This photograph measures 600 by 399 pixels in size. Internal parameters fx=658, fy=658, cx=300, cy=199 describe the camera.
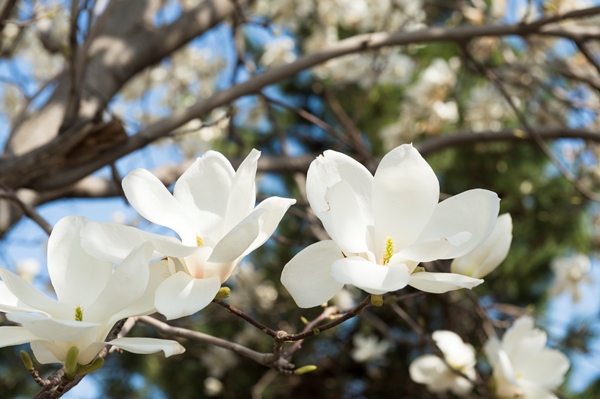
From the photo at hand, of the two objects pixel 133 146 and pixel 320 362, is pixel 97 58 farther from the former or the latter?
pixel 320 362

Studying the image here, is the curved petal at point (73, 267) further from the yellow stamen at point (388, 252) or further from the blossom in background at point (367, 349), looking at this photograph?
the blossom in background at point (367, 349)

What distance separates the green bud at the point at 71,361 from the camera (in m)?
0.49

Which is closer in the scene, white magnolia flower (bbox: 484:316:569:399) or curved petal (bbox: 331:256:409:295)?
curved petal (bbox: 331:256:409:295)

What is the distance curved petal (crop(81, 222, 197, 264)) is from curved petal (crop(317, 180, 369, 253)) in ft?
0.35

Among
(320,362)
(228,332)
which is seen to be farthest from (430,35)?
(228,332)

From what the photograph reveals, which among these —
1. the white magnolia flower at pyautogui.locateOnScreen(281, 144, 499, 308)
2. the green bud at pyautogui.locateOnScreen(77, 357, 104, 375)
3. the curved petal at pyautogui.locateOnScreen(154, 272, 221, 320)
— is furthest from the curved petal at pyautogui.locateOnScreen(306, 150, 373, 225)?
the green bud at pyautogui.locateOnScreen(77, 357, 104, 375)

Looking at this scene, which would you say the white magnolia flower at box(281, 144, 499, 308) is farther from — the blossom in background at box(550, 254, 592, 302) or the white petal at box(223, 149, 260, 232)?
the blossom in background at box(550, 254, 592, 302)

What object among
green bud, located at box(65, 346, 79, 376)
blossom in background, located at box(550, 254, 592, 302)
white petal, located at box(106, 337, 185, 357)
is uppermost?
white petal, located at box(106, 337, 185, 357)

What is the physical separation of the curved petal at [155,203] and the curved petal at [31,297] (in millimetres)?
96

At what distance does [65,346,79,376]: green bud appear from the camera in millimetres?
493

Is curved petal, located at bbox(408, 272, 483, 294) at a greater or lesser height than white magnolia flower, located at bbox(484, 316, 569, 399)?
greater

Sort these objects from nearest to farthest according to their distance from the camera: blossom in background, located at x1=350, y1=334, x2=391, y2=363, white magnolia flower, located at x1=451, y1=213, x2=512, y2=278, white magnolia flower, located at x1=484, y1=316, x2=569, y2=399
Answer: white magnolia flower, located at x1=451, y1=213, x2=512, y2=278 → white magnolia flower, located at x1=484, y1=316, x2=569, y2=399 → blossom in background, located at x1=350, y1=334, x2=391, y2=363

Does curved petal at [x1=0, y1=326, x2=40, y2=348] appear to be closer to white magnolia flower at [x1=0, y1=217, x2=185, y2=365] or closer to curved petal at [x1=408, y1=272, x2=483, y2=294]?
white magnolia flower at [x1=0, y1=217, x2=185, y2=365]

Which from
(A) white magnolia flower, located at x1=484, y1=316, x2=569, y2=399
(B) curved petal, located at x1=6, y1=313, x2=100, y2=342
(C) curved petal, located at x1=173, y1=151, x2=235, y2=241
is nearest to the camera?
(B) curved petal, located at x1=6, y1=313, x2=100, y2=342
